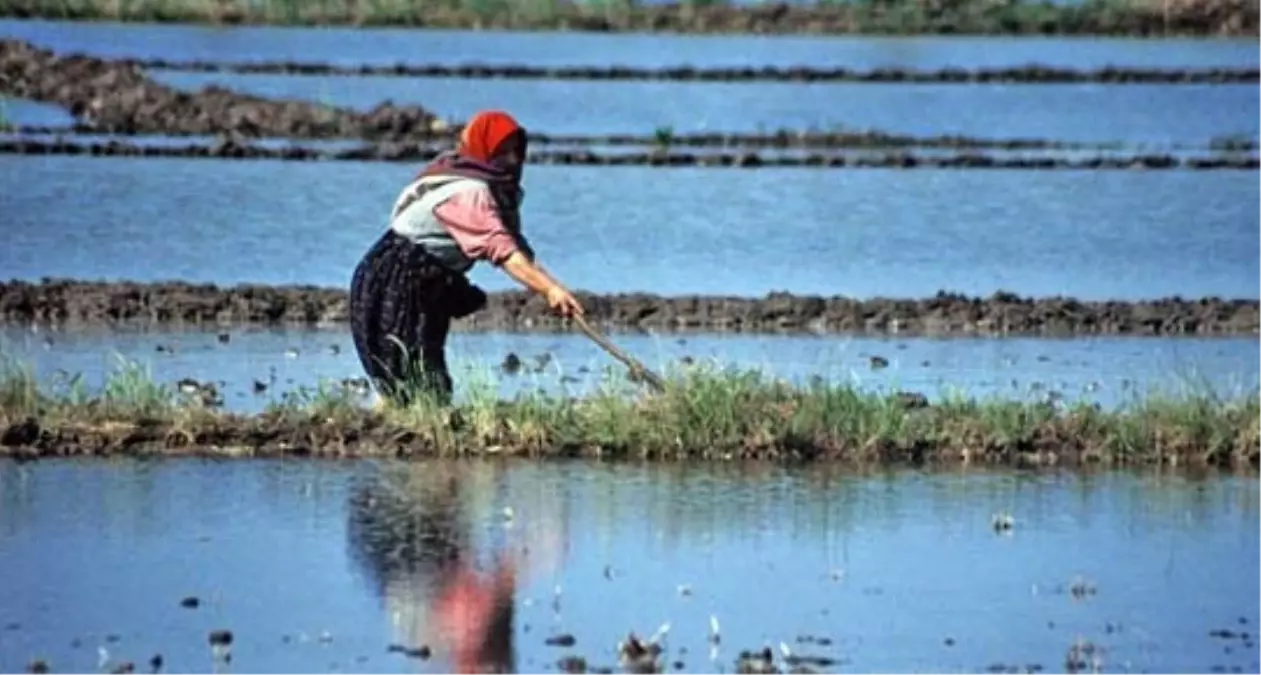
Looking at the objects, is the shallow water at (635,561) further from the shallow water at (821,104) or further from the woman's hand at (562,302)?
the shallow water at (821,104)

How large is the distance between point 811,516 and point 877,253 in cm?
1325

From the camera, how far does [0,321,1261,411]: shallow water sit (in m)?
17.3

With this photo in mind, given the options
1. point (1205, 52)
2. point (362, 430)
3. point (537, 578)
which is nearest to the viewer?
point (537, 578)

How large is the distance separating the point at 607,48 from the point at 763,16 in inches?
300

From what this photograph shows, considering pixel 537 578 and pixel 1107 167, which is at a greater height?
pixel 1107 167

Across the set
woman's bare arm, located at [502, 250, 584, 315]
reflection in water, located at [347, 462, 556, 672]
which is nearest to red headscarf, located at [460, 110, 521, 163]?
woman's bare arm, located at [502, 250, 584, 315]

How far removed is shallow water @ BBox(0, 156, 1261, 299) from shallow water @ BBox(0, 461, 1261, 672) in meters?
8.95

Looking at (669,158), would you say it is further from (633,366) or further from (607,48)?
(607,48)

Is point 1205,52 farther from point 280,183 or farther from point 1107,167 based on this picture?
point 280,183

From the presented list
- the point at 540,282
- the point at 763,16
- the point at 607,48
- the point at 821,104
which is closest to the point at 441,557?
the point at 540,282

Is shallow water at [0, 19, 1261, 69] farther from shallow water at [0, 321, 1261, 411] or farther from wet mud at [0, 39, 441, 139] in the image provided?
shallow water at [0, 321, 1261, 411]

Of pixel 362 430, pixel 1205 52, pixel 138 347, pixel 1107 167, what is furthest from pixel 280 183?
pixel 1205 52

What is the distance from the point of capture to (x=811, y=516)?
13.6 metres

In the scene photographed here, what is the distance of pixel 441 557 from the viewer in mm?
12438
